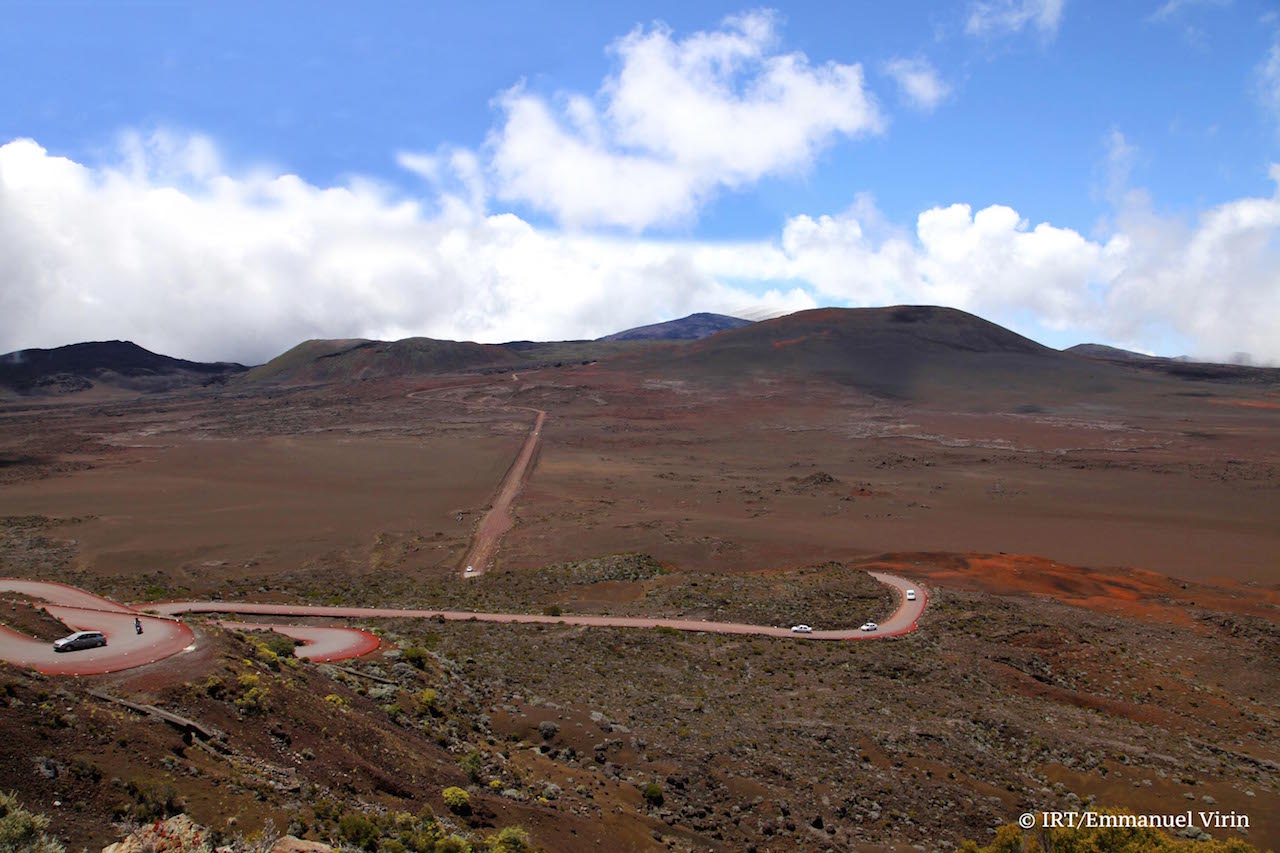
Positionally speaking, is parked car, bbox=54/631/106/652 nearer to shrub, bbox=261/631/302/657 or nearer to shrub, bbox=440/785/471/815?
shrub, bbox=261/631/302/657

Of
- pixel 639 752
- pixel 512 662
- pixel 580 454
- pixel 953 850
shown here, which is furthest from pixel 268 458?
pixel 953 850

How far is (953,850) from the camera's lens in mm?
14508

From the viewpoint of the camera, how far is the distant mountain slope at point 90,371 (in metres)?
162

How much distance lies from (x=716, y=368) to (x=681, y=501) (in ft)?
242

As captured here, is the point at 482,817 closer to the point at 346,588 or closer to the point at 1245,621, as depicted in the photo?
the point at 346,588

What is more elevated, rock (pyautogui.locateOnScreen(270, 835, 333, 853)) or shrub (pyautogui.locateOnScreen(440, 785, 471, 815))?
rock (pyautogui.locateOnScreen(270, 835, 333, 853))

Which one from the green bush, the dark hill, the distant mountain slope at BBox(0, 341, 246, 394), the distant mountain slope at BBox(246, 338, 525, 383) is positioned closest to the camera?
the green bush

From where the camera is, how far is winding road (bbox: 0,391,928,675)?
1396 centimetres

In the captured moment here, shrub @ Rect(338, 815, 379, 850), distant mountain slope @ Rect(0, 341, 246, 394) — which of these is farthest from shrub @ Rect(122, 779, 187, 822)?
distant mountain slope @ Rect(0, 341, 246, 394)

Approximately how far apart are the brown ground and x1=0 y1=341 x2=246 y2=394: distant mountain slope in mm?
95166

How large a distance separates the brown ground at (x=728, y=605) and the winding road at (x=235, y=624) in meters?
1.27

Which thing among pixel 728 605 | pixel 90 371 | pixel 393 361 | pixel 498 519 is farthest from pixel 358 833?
pixel 90 371

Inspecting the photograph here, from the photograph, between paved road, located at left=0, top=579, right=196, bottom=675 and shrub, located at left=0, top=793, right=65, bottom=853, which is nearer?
shrub, located at left=0, top=793, right=65, bottom=853

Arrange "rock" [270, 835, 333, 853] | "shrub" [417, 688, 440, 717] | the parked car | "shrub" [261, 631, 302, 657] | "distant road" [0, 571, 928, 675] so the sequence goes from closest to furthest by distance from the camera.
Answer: "rock" [270, 835, 333, 853] → "distant road" [0, 571, 928, 675] → the parked car → "shrub" [417, 688, 440, 717] → "shrub" [261, 631, 302, 657]
